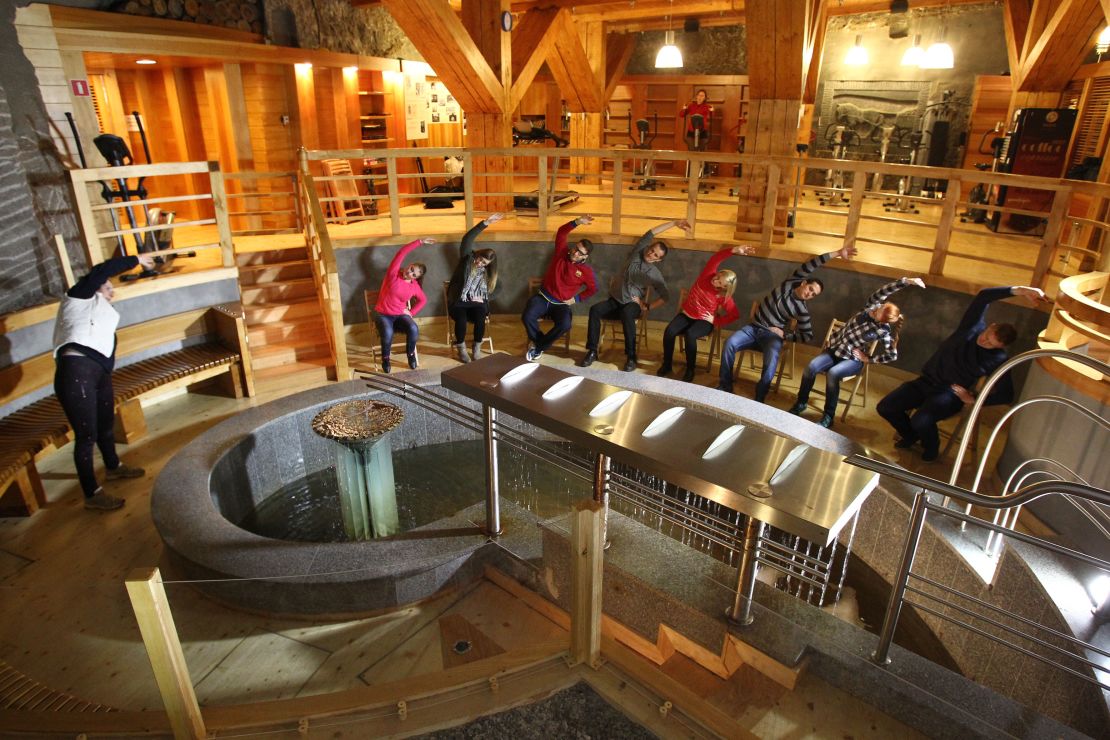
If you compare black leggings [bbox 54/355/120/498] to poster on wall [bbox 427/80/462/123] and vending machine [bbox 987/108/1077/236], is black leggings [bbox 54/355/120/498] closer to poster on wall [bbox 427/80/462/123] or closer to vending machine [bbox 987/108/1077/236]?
poster on wall [bbox 427/80/462/123]

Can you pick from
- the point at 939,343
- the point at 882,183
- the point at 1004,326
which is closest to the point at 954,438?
the point at 1004,326

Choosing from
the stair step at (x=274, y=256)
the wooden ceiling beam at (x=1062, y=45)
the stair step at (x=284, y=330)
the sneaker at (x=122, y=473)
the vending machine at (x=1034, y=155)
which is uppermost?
the wooden ceiling beam at (x=1062, y=45)

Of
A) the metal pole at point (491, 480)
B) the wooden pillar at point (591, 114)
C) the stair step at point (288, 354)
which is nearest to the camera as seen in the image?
the metal pole at point (491, 480)

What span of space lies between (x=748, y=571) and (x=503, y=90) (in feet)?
24.5

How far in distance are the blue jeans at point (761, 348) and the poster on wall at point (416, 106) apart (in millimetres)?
7381

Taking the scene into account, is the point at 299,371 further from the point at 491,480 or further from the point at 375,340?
the point at 491,480

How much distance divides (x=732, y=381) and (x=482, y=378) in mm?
3550

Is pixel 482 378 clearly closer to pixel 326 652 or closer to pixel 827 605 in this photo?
pixel 326 652

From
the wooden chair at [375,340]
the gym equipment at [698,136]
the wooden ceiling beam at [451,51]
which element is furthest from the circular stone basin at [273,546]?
the gym equipment at [698,136]

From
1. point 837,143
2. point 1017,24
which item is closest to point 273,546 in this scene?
point 1017,24

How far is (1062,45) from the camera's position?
8.66 m

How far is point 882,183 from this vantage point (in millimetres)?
12359

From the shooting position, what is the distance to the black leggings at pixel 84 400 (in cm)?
415

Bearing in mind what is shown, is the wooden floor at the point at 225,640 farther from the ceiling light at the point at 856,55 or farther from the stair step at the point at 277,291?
the ceiling light at the point at 856,55
